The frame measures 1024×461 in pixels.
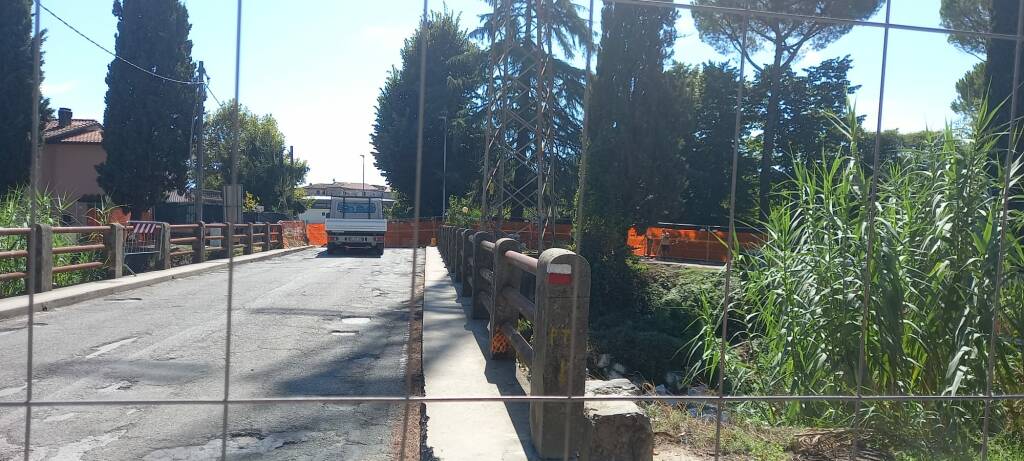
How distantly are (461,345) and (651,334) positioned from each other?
347 inches

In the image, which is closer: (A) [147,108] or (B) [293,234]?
(A) [147,108]

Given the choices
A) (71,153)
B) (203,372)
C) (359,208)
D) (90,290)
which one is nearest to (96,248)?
(90,290)

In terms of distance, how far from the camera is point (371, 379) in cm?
675

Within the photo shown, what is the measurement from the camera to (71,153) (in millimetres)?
3480

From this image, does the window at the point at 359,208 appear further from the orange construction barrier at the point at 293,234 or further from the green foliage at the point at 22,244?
the green foliage at the point at 22,244

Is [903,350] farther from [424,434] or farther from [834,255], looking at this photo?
[424,434]

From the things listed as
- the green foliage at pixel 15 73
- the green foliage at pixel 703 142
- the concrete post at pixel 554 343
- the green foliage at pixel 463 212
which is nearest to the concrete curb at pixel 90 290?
the green foliage at pixel 15 73

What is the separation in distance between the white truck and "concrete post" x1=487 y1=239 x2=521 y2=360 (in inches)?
934

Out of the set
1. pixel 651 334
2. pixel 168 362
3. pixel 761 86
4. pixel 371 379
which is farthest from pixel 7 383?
pixel 651 334

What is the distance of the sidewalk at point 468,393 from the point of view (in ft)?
13.0

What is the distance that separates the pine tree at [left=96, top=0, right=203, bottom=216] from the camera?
341 cm

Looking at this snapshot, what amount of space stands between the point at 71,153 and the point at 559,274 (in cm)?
238

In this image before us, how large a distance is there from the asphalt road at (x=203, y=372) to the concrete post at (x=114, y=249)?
1780 millimetres

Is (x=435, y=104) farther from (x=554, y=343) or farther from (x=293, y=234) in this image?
(x=293, y=234)
